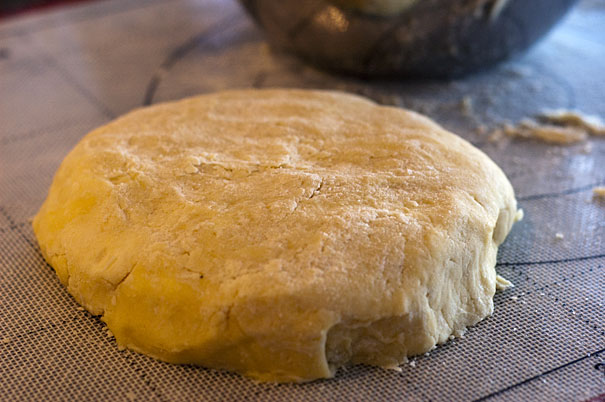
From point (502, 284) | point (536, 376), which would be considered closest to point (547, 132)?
point (502, 284)

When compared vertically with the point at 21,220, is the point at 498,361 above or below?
above

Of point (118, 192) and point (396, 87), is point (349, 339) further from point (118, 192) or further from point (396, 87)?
point (396, 87)

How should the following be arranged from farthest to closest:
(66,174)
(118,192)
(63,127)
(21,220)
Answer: (63,127), (21,220), (66,174), (118,192)

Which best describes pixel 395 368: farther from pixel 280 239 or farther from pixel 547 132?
pixel 547 132

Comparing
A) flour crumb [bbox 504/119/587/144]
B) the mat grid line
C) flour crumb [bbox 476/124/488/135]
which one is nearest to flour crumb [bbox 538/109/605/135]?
flour crumb [bbox 504/119/587/144]

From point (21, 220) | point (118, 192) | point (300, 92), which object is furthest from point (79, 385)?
point (300, 92)

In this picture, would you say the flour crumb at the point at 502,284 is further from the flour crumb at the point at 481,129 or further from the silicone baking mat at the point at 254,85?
the flour crumb at the point at 481,129

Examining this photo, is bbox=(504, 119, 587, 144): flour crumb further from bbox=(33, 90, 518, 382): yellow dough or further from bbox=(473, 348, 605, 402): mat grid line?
bbox=(473, 348, 605, 402): mat grid line
